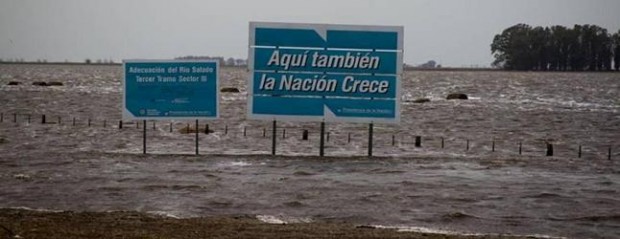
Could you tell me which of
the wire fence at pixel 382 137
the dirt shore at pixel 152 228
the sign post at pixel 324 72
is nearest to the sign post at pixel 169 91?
the sign post at pixel 324 72

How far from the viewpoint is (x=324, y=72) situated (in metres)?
26.7

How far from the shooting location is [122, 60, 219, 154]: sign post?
1043 inches

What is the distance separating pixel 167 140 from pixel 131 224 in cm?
2531

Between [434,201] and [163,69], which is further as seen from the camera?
[163,69]

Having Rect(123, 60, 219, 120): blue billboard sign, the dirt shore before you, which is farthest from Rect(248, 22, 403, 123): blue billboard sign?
the dirt shore

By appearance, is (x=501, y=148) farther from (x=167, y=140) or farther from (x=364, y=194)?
(x=364, y=194)

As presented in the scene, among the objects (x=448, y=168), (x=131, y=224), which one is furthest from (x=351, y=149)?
(x=131, y=224)

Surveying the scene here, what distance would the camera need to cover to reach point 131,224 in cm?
1334

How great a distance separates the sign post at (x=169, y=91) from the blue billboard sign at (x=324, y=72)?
1.35 metres

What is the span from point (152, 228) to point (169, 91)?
13984 millimetres

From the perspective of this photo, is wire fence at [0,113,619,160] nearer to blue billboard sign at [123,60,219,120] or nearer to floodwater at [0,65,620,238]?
floodwater at [0,65,620,238]

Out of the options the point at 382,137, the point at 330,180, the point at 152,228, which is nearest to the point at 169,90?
the point at 330,180

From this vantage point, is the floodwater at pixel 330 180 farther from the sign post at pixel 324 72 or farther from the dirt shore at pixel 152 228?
the sign post at pixel 324 72

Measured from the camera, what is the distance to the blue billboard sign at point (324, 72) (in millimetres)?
26453
